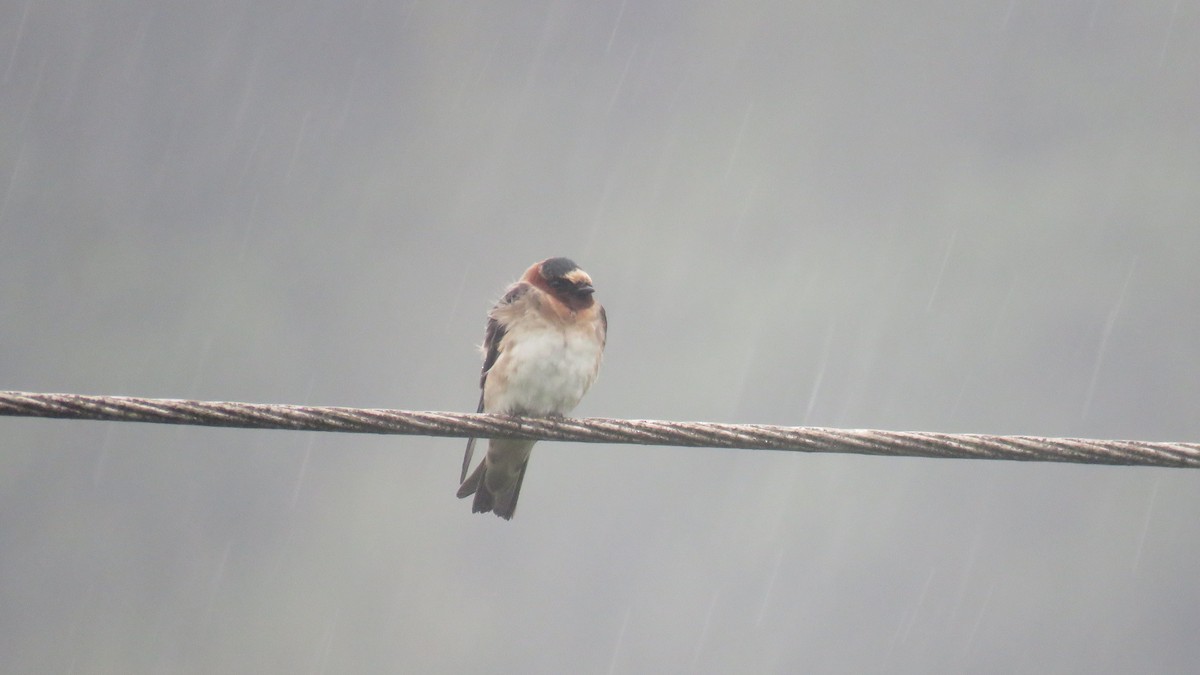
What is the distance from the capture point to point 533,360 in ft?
18.3

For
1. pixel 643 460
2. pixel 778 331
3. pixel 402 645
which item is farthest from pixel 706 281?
pixel 402 645

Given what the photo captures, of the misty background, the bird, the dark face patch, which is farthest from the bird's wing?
the misty background

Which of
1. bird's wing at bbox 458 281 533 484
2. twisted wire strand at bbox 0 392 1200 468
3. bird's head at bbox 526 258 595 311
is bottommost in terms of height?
twisted wire strand at bbox 0 392 1200 468

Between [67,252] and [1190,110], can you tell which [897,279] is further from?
[67,252]

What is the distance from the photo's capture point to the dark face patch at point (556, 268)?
5.86 m

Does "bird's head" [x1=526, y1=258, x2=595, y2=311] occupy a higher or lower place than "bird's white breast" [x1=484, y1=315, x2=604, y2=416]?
higher

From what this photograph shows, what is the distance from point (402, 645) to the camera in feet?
313

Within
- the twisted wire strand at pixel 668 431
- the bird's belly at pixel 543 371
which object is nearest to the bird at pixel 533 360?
the bird's belly at pixel 543 371

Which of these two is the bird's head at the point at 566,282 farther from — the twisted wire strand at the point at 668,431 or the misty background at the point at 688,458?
the misty background at the point at 688,458

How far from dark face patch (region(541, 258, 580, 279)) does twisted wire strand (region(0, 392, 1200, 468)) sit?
7.95 ft

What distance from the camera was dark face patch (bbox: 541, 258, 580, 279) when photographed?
5.86 meters

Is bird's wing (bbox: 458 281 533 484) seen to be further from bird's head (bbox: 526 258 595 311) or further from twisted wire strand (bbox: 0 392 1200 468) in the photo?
twisted wire strand (bbox: 0 392 1200 468)

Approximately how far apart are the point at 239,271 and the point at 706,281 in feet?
220

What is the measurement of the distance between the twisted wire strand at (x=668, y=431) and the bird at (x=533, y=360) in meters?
2.12
